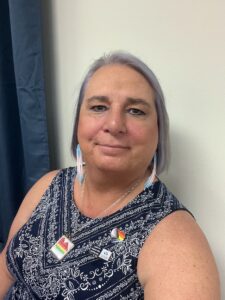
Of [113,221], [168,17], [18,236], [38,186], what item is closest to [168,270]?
[113,221]

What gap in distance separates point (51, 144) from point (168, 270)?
3.40 ft

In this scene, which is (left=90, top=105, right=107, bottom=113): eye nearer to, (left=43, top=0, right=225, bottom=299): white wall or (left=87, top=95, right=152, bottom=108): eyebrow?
(left=87, top=95, right=152, bottom=108): eyebrow

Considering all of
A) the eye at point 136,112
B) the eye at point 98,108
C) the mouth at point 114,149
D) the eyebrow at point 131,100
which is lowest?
the mouth at point 114,149

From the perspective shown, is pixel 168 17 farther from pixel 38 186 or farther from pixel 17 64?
pixel 38 186

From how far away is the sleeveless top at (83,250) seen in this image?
93cm

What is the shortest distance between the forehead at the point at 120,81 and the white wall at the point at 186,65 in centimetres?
17

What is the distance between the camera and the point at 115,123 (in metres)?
0.98

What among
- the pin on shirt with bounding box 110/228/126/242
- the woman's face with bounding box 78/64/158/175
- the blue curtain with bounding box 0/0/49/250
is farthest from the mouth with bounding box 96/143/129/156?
the blue curtain with bounding box 0/0/49/250

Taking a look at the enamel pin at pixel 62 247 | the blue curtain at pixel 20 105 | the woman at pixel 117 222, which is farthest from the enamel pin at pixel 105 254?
the blue curtain at pixel 20 105

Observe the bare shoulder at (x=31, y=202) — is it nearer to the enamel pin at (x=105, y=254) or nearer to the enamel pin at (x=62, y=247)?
the enamel pin at (x=62, y=247)

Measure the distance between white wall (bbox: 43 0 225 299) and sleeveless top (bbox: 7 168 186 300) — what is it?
0.19m

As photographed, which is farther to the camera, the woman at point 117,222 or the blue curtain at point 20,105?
the blue curtain at point 20,105

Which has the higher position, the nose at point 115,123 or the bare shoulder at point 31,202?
the nose at point 115,123

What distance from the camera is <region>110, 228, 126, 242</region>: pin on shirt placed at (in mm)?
979
